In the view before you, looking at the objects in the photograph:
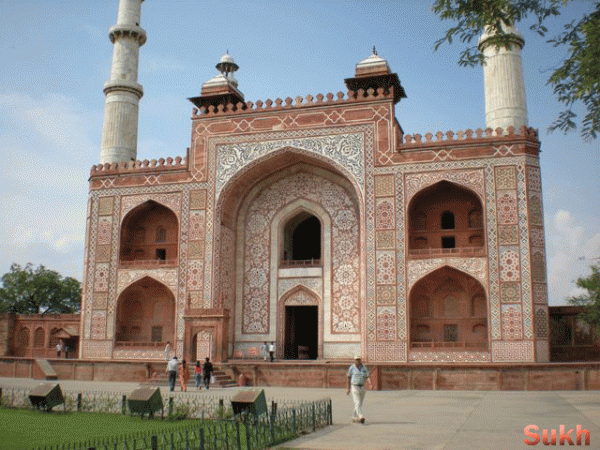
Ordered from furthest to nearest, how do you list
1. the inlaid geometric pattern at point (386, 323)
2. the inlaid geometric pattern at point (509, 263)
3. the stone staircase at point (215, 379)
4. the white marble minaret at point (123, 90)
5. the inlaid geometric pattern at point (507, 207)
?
the white marble minaret at point (123, 90) → the inlaid geometric pattern at point (386, 323) → the inlaid geometric pattern at point (507, 207) → the inlaid geometric pattern at point (509, 263) → the stone staircase at point (215, 379)

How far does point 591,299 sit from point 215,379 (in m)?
11.0

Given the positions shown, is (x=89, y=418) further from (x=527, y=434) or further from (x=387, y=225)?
(x=387, y=225)

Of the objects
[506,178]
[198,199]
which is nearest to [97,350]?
[198,199]

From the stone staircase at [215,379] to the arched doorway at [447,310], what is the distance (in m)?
5.26

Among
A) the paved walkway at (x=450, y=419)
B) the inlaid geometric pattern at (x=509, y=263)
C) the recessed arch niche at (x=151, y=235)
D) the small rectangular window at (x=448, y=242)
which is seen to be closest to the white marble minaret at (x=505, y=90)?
the small rectangular window at (x=448, y=242)

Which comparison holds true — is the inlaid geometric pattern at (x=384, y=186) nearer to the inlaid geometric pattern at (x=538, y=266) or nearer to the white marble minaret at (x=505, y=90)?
the white marble minaret at (x=505, y=90)

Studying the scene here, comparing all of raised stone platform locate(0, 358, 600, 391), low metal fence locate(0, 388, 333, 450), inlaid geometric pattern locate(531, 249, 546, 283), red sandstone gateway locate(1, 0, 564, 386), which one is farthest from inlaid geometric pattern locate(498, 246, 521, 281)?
low metal fence locate(0, 388, 333, 450)

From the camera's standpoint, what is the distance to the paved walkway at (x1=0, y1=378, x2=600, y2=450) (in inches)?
275

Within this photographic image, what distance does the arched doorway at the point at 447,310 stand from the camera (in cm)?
1894

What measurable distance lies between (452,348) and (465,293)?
185cm

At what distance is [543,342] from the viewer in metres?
17.2

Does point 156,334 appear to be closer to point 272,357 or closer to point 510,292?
point 272,357

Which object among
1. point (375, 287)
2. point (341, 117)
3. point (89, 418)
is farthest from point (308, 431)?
point (341, 117)

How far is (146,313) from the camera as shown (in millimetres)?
21828
